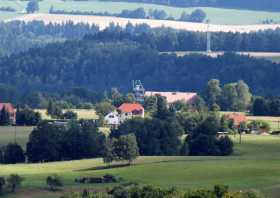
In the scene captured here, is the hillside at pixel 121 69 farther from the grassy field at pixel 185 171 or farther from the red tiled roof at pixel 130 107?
the grassy field at pixel 185 171

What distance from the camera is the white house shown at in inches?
4124

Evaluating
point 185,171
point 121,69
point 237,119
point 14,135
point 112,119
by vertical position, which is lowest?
point 185,171

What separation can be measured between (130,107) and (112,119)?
539 centimetres

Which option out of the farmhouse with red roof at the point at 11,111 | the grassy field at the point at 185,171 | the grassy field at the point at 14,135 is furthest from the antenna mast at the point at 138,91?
the grassy field at the point at 185,171

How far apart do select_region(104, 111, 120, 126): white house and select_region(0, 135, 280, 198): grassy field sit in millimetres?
18543

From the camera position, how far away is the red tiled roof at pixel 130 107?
11037 centimetres

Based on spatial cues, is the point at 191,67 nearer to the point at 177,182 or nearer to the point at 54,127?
the point at 54,127

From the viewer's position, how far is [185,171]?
75875 millimetres

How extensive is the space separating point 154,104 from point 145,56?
48495 millimetres

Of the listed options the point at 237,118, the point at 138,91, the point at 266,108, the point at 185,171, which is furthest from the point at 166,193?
the point at 138,91

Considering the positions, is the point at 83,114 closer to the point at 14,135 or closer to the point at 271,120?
the point at 271,120

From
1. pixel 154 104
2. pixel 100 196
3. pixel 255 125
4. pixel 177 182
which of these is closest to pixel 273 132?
pixel 255 125

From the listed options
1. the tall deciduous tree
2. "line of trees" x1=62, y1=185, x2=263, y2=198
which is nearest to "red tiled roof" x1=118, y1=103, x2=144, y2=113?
the tall deciduous tree

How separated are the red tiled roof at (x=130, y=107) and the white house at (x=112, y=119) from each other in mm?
2647
